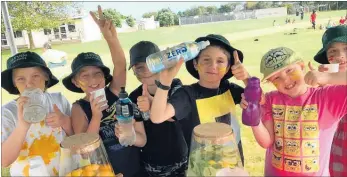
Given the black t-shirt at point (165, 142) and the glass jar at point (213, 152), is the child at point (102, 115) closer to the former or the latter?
the black t-shirt at point (165, 142)

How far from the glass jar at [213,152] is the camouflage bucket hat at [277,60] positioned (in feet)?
1.85

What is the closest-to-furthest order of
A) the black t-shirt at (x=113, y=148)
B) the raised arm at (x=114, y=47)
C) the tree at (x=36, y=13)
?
the black t-shirt at (x=113, y=148), the raised arm at (x=114, y=47), the tree at (x=36, y=13)

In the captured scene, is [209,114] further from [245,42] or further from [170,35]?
[245,42]

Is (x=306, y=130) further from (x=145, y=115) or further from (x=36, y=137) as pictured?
(x=36, y=137)

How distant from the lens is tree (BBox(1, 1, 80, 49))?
484 centimetres

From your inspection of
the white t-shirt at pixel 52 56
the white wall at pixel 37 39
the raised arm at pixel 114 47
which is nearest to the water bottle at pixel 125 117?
the raised arm at pixel 114 47

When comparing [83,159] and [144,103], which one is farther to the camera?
[144,103]

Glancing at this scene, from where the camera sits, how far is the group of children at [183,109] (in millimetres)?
1699

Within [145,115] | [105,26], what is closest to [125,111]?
[145,115]

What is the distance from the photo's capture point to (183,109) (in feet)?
6.23

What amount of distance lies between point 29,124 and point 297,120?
5.01ft

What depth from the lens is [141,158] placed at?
2.30 meters

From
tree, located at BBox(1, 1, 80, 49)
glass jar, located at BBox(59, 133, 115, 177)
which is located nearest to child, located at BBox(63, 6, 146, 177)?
glass jar, located at BBox(59, 133, 115, 177)

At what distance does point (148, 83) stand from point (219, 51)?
1.90ft
